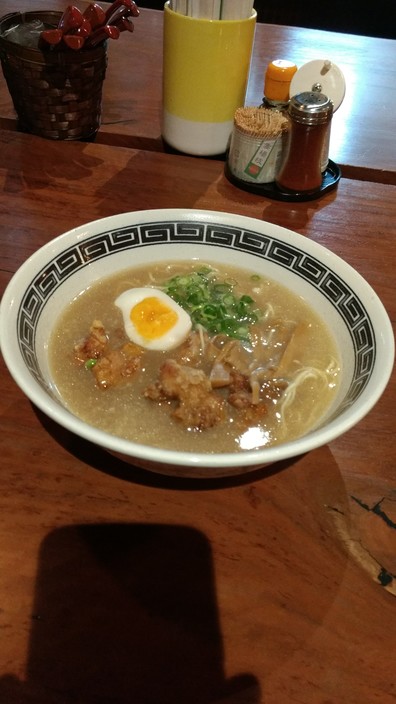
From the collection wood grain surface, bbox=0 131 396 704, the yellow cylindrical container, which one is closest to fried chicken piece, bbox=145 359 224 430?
wood grain surface, bbox=0 131 396 704

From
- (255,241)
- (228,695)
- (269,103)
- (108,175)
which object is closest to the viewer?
(228,695)

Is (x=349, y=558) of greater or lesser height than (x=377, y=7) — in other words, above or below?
below

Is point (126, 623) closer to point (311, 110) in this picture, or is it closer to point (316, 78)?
point (311, 110)

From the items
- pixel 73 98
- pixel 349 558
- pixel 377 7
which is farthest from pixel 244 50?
pixel 377 7

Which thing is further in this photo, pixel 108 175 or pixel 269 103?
pixel 269 103

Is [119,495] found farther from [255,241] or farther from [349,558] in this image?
[255,241]

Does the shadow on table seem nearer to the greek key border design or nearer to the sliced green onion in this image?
the greek key border design
